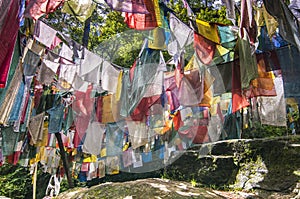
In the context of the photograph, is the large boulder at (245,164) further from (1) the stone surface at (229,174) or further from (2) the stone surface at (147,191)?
(2) the stone surface at (147,191)

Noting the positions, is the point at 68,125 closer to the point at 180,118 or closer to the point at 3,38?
the point at 180,118

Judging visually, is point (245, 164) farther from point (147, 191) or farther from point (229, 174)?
point (147, 191)

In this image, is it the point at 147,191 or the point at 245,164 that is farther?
the point at 245,164

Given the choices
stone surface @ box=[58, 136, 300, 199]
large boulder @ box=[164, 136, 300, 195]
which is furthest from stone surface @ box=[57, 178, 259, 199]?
large boulder @ box=[164, 136, 300, 195]

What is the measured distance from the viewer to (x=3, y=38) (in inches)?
114

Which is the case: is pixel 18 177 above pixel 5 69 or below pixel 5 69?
below

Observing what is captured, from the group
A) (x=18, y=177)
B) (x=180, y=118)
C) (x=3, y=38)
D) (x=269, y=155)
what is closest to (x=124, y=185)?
(x=180, y=118)

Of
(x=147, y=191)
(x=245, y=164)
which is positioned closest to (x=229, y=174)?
(x=245, y=164)

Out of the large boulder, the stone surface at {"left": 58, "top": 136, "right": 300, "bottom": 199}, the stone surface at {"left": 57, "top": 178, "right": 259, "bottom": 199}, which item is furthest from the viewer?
the large boulder

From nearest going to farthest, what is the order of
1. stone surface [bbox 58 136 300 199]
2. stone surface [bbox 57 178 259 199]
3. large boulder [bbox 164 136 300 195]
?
stone surface [bbox 57 178 259 199] → stone surface [bbox 58 136 300 199] → large boulder [bbox 164 136 300 195]

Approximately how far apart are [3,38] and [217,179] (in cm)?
651

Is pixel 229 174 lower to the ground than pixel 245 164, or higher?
lower

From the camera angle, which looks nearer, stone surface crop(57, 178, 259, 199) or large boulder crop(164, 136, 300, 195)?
stone surface crop(57, 178, 259, 199)

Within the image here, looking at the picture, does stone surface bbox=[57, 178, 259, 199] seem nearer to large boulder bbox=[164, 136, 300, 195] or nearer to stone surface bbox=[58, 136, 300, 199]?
stone surface bbox=[58, 136, 300, 199]
